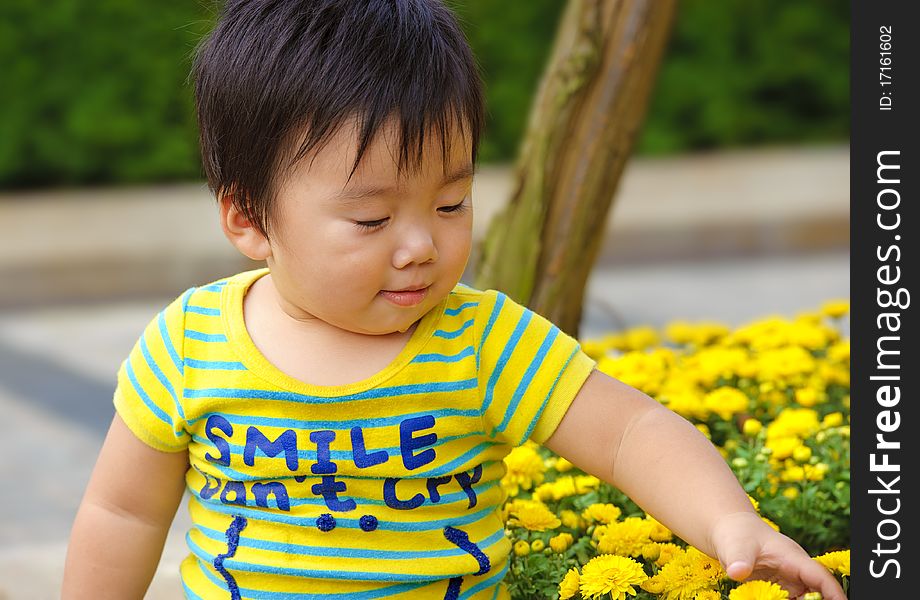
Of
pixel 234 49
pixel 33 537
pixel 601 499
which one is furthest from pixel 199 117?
pixel 33 537

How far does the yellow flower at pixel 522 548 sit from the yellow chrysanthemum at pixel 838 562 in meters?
0.46

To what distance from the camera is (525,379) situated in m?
1.80

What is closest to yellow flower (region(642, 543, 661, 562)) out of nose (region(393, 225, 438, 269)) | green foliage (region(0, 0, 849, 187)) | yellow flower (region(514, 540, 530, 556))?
yellow flower (region(514, 540, 530, 556))

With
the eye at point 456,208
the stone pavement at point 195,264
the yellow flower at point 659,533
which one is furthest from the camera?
the stone pavement at point 195,264

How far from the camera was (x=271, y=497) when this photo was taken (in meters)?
1.82

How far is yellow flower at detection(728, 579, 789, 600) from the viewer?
158cm

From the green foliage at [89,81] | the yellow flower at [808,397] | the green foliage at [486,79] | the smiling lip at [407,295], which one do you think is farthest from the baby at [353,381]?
the green foliage at [89,81]

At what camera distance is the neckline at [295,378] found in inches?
70.4

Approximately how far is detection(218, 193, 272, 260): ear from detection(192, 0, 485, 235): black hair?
2 centimetres

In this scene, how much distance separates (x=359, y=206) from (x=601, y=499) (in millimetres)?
849

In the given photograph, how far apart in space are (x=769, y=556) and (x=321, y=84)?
0.78 meters

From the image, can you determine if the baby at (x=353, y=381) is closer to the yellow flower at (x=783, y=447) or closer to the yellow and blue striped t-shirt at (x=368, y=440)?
the yellow and blue striped t-shirt at (x=368, y=440)

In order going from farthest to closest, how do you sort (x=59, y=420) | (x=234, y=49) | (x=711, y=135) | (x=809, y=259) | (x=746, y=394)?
(x=711, y=135), (x=809, y=259), (x=59, y=420), (x=746, y=394), (x=234, y=49)

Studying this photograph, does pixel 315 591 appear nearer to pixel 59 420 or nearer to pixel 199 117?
pixel 199 117
